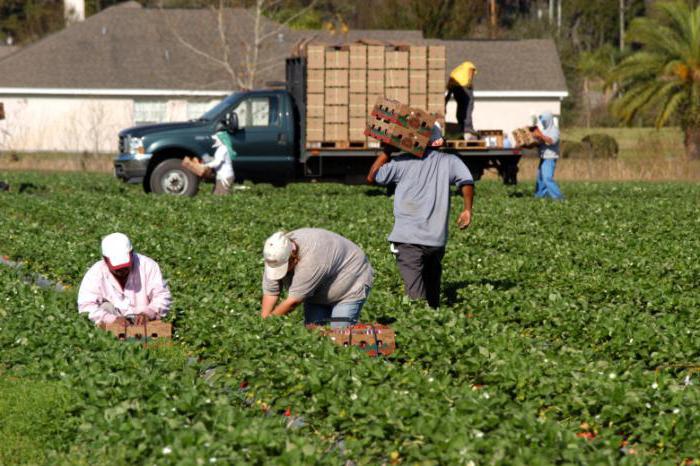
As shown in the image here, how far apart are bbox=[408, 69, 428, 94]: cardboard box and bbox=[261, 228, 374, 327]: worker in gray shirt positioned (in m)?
16.0

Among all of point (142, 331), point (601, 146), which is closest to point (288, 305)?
point (142, 331)

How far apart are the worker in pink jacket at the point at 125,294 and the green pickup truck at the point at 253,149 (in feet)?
50.2

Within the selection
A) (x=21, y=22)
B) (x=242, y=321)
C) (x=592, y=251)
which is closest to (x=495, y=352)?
(x=242, y=321)

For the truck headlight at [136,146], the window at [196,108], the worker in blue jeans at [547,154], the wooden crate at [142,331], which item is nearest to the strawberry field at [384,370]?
the wooden crate at [142,331]

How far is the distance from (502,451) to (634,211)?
52.6 feet

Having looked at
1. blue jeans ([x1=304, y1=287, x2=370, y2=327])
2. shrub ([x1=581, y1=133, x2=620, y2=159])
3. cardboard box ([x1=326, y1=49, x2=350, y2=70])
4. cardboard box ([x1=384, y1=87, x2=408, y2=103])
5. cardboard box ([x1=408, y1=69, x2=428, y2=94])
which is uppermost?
cardboard box ([x1=326, y1=49, x2=350, y2=70])

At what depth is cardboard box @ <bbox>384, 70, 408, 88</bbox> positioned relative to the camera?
84.0 feet

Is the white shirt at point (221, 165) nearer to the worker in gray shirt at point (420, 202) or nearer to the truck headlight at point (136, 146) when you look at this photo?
the truck headlight at point (136, 146)

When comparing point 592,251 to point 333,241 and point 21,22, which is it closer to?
point 333,241

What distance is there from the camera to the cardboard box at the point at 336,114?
83.8 ft

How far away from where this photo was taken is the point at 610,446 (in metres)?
6.91

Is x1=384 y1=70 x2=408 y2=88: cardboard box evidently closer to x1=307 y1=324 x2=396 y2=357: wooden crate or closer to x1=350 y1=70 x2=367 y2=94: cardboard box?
x1=350 y1=70 x2=367 y2=94: cardboard box

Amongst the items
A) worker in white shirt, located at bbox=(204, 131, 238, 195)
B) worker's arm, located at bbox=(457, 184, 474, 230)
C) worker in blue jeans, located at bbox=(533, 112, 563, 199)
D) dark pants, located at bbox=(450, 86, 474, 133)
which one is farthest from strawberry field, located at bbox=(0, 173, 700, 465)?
dark pants, located at bbox=(450, 86, 474, 133)

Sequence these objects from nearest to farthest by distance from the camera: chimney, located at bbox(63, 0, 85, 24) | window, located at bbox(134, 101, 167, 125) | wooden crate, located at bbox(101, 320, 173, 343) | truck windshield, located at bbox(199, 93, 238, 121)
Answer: wooden crate, located at bbox(101, 320, 173, 343) < truck windshield, located at bbox(199, 93, 238, 121) < window, located at bbox(134, 101, 167, 125) < chimney, located at bbox(63, 0, 85, 24)
